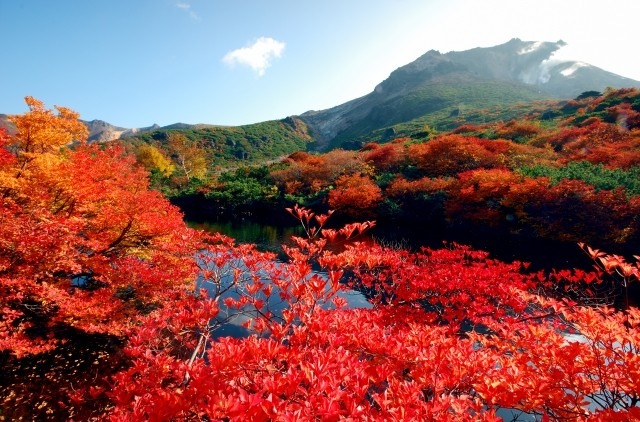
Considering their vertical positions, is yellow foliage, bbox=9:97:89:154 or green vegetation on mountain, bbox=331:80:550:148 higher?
yellow foliage, bbox=9:97:89:154

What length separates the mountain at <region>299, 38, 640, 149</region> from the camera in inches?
4092

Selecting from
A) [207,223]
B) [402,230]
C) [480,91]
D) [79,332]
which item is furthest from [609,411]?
[480,91]

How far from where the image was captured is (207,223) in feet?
112

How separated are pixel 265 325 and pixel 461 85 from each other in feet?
426

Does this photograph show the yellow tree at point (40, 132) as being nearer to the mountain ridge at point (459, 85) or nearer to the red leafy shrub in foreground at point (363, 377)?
the red leafy shrub in foreground at point (363, 377)

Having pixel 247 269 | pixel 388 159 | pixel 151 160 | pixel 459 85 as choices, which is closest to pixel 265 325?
pixel 247 269

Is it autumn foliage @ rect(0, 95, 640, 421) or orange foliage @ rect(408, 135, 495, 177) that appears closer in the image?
autumn foliage @ rect(0, 95, 640, 421)

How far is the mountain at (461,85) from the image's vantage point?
4092 inches

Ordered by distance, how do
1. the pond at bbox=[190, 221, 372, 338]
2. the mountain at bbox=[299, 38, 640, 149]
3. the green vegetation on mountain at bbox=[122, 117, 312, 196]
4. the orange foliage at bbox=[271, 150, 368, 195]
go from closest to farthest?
the pond at bbox=[190, 221, 372, 338], the orange foliage at bbox=[271, 150, 368, 195], the green vegetation on mountain at bbox=[122, 117, 312, 196], the mountain at bbox=[299, 38, 640, 149]

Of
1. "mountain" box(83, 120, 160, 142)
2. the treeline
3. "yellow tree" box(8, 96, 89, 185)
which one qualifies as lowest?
the treeline

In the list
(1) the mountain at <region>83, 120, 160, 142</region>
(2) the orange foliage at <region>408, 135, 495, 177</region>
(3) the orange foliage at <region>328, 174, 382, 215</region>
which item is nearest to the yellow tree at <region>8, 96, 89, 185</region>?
(3) the orange foliage at <region>328, 174, 382, 215</region>

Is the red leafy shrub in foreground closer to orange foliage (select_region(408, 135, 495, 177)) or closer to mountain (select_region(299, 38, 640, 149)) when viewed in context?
orange foliage (select_region(408, 135, 495, 177))

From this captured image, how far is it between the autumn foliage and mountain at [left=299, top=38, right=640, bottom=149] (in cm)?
9286

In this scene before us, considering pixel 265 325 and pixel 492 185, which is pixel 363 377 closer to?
pixel 265 325
